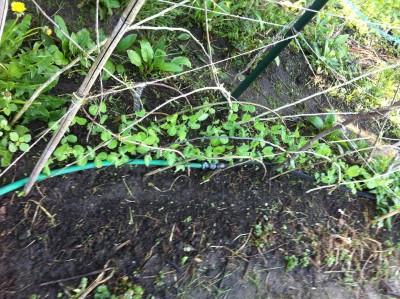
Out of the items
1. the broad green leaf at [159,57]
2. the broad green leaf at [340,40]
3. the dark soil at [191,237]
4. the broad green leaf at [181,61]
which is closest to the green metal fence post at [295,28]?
the broad green leaf at [181,61]

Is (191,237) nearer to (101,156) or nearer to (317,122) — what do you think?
(101,156)

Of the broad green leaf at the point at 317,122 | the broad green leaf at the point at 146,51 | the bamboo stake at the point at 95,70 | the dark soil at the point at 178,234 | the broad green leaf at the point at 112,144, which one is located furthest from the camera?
the broad green leaf at the point at 317,122

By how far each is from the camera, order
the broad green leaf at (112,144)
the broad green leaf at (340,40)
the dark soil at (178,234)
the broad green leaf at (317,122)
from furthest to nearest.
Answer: the broad green leaf at (340,40), the broad green leaf at (317,122), the broad green leaf at (112,144), the dark soil at (178,234)

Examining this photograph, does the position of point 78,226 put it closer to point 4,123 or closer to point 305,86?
point 4,123

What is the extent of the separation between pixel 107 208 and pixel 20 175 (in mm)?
397

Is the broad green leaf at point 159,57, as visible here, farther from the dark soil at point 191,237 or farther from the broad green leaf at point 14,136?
the broad green leaf at point 14,136

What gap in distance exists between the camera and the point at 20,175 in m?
1.65

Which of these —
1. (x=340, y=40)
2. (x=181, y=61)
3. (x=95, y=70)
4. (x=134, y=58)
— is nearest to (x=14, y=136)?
(x=95, y=70)

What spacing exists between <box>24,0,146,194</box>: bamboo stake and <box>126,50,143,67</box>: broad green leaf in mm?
766

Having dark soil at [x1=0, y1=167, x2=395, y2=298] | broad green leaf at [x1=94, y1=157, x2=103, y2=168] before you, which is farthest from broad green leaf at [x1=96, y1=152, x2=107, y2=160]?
dark soil at [x1=0, y1=167, x2=395, y2=298]

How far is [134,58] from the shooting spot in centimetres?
201

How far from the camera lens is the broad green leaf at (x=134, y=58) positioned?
6.56 ft

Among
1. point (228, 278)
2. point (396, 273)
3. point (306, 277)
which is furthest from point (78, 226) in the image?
point (396, 273)

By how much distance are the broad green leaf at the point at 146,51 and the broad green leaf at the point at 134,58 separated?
1.2 inches
